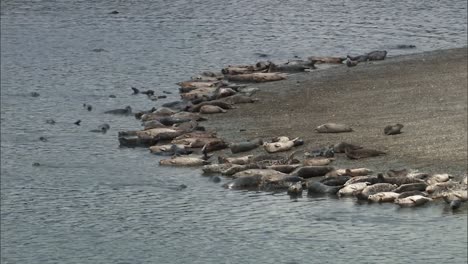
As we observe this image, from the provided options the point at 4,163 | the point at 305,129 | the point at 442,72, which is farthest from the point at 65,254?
the point at 442,72

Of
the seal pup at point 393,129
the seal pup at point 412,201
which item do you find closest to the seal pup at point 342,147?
the seal pup at point 393,129

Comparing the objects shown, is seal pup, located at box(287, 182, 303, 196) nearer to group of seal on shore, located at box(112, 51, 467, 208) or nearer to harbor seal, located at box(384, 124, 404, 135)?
group of seal on shore, located at box(112, 51, 467, 208)

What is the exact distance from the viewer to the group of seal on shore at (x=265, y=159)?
2284 centimetres

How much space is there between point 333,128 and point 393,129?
1360 mm

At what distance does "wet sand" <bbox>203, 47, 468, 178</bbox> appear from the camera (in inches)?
1014

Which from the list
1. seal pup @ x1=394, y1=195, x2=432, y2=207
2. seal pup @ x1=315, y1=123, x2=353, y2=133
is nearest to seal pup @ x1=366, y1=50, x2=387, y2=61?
seal pup @ x1=315, y1=123, x2=353, y2=133

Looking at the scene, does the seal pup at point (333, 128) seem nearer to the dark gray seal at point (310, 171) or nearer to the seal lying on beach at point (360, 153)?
the seal lying on beach at point (360, 153)

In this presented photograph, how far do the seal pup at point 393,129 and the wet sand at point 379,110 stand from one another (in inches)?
5.0

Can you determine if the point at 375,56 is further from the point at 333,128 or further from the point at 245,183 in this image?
the point at 245,183

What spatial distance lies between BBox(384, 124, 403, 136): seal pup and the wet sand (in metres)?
0.13

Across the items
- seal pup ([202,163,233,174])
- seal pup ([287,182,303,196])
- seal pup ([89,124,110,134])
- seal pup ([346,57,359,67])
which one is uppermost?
seal pup ([287,182,303,196])

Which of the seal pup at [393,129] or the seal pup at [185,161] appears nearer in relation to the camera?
the seal pup at [185,161]

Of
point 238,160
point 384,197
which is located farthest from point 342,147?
point 384,197

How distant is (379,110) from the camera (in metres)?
30.2
